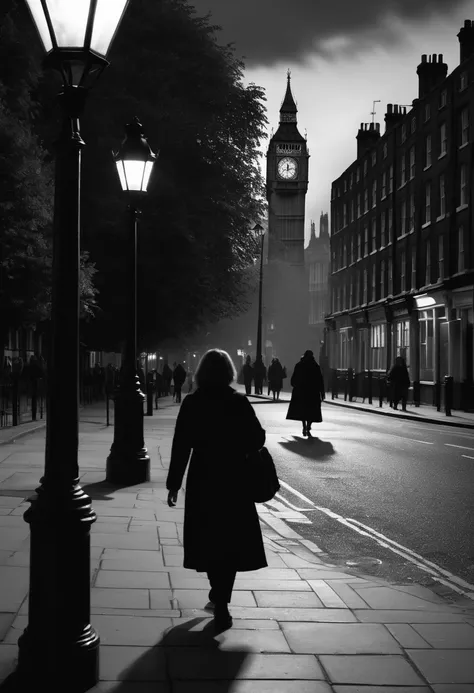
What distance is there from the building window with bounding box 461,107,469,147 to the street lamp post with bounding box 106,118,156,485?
84.3 feet

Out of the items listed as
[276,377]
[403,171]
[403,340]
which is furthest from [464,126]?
[276,377]

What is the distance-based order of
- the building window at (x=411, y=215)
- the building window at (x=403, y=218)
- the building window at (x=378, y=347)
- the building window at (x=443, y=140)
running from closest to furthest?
the building window at (x=443, y=140), the building window at (x=411, y=215), the building window at (x=403, y=218), the building window at (x=378, y=347)

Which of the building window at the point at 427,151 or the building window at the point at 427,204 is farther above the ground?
the building window at the point at 427,151

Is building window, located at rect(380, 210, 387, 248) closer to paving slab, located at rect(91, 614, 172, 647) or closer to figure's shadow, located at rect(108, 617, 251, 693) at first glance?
paving slab, located at rect(91, 614, 172, 647)

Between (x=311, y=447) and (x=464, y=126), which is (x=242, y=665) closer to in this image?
(x=311, y=447)

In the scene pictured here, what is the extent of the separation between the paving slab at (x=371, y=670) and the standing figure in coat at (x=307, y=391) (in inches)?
569

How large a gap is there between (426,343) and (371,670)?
119 feet

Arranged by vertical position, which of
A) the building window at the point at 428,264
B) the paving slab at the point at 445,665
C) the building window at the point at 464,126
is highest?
the building window at the point at 464,126

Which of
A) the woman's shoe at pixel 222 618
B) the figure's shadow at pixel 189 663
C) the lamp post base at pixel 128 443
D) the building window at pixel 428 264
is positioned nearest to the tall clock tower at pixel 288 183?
the building window at pixel 428 264

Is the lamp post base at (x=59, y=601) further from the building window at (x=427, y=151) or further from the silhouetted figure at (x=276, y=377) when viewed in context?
the building window at (x=427, y=151)

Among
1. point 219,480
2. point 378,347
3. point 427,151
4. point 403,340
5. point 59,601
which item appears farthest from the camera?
point 378,347

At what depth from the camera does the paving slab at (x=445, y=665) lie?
406cm

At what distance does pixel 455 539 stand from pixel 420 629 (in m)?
3.19

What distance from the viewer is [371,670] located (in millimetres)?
4141
